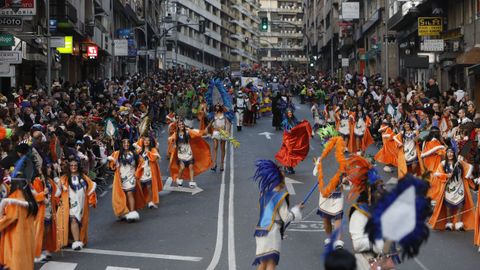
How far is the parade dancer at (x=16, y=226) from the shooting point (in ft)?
Result: 35.3

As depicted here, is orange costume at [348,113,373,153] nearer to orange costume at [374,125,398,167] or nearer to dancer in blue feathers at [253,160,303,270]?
orange costume at [374,125,398,167]

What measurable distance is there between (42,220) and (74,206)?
42.5 inches

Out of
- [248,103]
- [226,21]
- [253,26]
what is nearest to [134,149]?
[248,103]

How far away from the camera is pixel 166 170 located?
2305cm

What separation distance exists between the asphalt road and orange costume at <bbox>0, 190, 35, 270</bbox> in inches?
57.3

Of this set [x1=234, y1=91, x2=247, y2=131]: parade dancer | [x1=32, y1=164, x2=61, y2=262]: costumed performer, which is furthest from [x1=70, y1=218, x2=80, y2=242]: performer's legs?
[x1=234, y1=91, x2=247, y2=131]: parade dancer

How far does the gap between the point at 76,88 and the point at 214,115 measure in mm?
9165

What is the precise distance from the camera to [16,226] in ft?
35.7

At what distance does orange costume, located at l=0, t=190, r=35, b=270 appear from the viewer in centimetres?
1078

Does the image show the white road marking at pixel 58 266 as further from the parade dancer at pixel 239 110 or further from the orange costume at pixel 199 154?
the parade dancer at pixel 239 110

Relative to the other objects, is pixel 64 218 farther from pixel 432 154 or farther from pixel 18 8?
pixel 18 8

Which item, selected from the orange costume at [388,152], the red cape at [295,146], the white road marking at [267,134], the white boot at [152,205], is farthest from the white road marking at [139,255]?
the white road marking at [267,134]

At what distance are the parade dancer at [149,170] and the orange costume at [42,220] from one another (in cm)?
364

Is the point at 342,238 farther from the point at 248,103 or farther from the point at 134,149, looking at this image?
the point at 248,103
